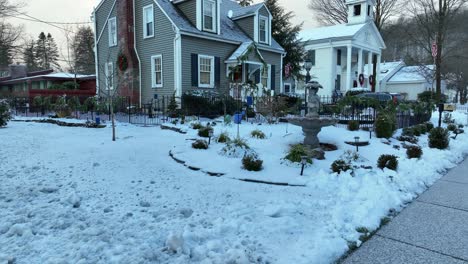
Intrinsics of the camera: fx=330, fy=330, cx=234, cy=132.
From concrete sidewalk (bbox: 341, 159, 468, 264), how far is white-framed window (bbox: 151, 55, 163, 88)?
14325mm

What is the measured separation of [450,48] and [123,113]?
88.5 ft

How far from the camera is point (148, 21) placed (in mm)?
17203

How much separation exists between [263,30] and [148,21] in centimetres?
708

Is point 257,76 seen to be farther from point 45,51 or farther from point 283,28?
point 45,51

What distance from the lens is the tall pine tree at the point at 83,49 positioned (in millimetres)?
36969

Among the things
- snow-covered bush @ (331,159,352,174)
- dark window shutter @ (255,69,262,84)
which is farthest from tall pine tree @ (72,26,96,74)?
snow-covered bush @ (331,159,352,174)

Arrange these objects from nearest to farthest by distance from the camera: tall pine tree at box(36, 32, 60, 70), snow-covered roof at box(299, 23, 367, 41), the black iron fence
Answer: the black iron fence < snow-covered roof at box(299, 23, 367, 41) < tall pine tree at box(36, 32, 60, 70)

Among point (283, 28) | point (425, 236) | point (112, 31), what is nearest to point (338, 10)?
point (283, 28)

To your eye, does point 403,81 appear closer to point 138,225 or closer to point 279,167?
point 279,167

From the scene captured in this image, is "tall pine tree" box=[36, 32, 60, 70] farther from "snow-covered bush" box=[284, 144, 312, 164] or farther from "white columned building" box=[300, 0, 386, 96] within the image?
"snow-covered bush" box=[284, 144, 312, 164]

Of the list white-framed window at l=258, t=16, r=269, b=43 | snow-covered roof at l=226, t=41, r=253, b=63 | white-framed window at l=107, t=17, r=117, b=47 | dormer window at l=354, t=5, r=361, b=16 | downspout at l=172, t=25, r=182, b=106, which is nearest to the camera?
downspout at l=172, t=25, r=182, b=106

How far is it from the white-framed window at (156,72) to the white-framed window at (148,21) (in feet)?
4.06

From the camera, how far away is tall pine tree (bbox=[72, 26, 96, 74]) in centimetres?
3697

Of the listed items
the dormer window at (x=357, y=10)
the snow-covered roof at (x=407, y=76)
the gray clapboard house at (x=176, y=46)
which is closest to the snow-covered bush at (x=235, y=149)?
the gray clapboard house at (x=176, y=46)
